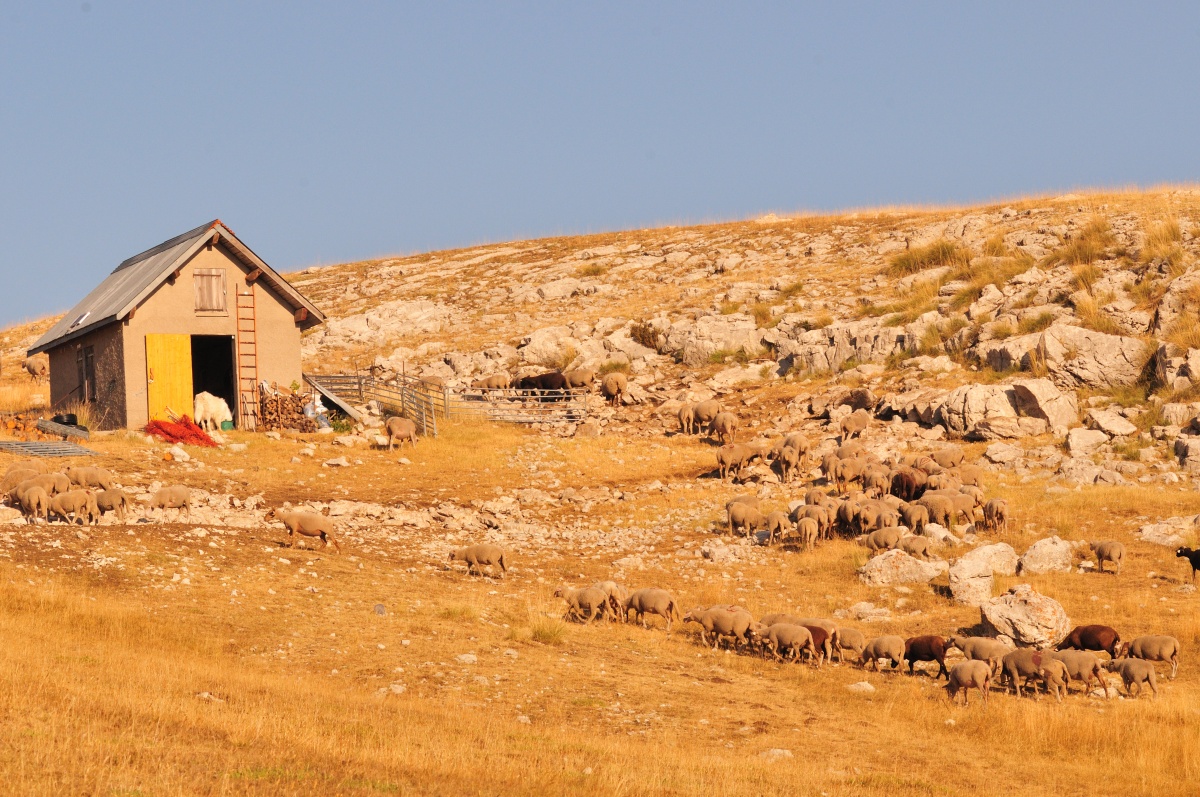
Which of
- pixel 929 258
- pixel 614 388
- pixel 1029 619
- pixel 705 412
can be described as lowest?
pixel 1029 619

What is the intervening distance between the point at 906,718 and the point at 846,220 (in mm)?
52960

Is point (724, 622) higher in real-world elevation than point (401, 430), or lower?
lower

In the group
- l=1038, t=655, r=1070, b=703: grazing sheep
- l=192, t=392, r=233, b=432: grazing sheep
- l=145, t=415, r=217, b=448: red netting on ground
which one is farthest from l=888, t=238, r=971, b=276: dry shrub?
l=1038, t=655, r=1070, b=703: grazing sheep

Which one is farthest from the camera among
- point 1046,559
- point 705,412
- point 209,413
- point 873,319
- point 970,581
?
point 873,319

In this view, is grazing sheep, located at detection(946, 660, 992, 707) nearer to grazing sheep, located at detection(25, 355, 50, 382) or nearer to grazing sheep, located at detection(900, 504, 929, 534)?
grazing sheep, located at detection(900, 504, 929, 534)

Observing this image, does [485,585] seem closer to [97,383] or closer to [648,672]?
[648,672]

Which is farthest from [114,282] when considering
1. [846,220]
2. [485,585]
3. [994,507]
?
[846,220]

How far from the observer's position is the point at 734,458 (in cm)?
3319

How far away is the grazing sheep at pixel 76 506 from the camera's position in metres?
23.4

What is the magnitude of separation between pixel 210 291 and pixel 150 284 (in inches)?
83.5

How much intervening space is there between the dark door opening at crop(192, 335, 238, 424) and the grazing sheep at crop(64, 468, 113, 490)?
540 inches

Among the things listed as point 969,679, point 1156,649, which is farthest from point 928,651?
point 1156,649

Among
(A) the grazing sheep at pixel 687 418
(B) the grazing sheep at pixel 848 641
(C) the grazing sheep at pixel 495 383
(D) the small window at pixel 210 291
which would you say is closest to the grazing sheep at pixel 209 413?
(D) the small window at pixel 210 291

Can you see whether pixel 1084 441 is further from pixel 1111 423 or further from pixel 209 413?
pixel 209 413
